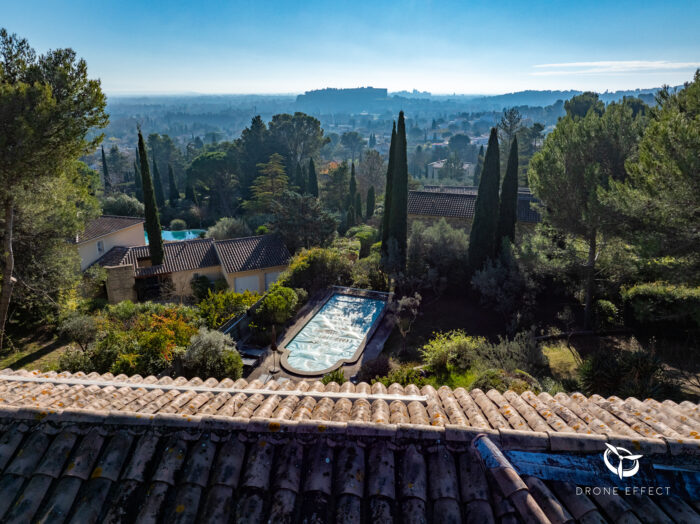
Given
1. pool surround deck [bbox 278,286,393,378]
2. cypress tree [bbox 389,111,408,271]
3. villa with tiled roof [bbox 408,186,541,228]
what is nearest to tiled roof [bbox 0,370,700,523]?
pool surround deck [bbox 278,286,393,378]

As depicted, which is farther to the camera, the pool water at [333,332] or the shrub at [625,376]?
the pool water at [333,332]

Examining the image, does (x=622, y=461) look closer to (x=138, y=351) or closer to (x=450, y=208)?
(x=138, y=351)

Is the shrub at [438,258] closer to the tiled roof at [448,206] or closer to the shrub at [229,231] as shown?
the tiled roof at [448,206]

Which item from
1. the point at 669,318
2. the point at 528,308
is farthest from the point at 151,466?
the point at 528,308

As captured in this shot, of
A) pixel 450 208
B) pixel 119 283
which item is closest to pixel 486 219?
pixel 450 208

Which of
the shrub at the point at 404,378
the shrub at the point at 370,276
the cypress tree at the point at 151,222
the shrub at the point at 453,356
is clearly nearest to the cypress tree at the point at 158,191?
the cypress tree at the point at 151,222

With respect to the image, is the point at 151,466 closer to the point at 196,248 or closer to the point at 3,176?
the point at 3,176

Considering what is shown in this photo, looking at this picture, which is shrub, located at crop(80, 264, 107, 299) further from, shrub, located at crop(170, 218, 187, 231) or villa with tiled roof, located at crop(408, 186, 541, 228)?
shrub, located at crop(170, 218, 187, 231)
